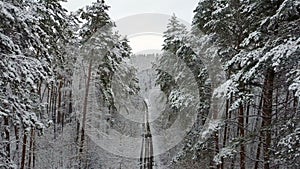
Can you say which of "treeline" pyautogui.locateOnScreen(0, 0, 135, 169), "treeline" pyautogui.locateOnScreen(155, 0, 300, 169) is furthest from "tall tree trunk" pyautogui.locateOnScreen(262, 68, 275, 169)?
"treeline" pyautogui.locateOnScreen(0, 0, 135, 169)

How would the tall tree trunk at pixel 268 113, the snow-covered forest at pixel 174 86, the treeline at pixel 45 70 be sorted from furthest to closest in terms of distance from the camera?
1. the tall tree trunk at pixel 268 113
2. the snow-covered forest at pixel 174 86
3. the treeline at pixel 45 70

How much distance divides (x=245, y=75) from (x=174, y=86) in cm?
1484

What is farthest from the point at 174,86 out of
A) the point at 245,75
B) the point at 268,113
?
the point at 245,75

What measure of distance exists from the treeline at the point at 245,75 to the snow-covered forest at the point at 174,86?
0.13 ft

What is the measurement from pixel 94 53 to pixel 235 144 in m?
13.8

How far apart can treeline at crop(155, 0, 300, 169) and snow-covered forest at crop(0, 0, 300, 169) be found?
0.13ft

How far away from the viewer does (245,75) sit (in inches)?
282

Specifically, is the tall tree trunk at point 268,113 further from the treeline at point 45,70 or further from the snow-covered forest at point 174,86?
the treeline at point 45,70

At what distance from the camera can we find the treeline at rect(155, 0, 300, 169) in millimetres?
7020

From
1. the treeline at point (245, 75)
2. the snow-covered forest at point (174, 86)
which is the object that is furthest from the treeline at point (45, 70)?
the treeline at point (245, 75)

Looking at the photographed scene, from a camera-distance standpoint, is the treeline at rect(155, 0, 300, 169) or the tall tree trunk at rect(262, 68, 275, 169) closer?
the treeline at rect(155, 0, 300, 169)

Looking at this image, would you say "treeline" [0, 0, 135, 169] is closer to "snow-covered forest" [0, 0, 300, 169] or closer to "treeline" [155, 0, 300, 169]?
"snow-covered forest" [0, 0, 300, 169]

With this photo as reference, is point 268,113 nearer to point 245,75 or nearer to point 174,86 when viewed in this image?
point 245,75

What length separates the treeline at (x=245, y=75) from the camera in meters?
7.02
